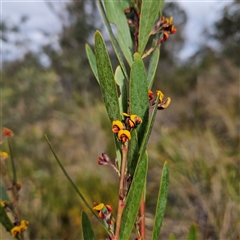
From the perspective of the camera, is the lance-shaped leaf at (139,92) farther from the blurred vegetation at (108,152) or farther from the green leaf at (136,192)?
the blurred vegetation at (108,152)

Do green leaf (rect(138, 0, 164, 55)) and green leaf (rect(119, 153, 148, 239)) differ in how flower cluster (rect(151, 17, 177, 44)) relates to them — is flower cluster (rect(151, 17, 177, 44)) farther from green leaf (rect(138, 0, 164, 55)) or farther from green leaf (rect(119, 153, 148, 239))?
green leaf (rect(119, 153, 148, 239))

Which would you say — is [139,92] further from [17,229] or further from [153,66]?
[17,229]

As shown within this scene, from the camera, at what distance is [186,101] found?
5965 millimetres

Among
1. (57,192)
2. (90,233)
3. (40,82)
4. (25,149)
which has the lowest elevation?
A: (57,192)

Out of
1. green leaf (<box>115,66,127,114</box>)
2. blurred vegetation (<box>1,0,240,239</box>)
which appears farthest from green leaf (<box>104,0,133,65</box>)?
blurred vegetation (<box>1,0,240,239</box>)

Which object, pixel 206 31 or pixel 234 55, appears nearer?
pixel 234 55

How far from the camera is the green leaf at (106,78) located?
29cm

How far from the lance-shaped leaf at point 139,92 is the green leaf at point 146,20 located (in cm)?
Answer: 6

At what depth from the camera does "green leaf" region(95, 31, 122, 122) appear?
0.29 meters

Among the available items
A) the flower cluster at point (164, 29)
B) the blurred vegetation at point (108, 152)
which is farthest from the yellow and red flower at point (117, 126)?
the blurred vegetation at point (108, 152)

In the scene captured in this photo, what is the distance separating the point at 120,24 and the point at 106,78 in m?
0.10

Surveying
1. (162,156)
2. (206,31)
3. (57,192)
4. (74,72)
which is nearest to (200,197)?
(162,156)

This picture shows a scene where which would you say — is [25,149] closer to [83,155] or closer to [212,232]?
[83,155]

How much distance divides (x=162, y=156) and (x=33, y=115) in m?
1.53
